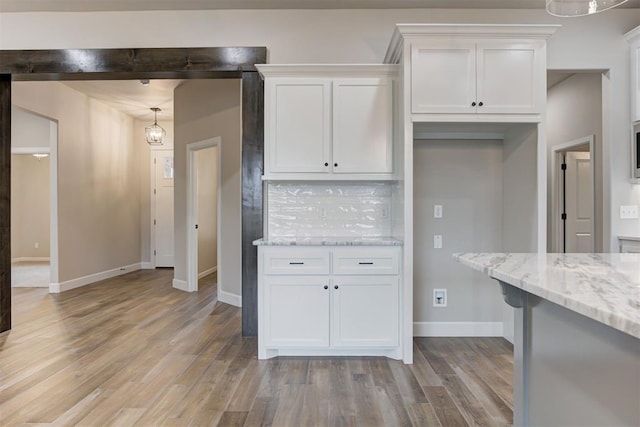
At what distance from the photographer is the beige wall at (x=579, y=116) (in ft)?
13.0

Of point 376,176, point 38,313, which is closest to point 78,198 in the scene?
point 38,313

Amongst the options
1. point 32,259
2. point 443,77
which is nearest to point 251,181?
point 443,77

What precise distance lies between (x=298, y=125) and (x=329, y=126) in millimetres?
251

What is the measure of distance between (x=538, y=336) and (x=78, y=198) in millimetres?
6211

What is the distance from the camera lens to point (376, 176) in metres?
3.04

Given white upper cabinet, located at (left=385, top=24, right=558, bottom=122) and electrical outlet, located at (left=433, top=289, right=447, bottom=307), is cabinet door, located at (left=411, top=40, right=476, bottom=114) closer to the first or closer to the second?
white upper cabinet, located at (left=385, top=24, right=558, bottom=122)

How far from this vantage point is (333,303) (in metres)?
2.81

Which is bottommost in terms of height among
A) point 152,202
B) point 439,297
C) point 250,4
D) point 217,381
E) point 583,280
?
point 217,381

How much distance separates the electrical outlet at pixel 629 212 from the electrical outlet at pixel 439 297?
160cm

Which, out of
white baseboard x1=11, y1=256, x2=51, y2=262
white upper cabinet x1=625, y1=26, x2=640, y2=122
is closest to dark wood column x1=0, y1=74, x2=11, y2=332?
white upper cabinet x1=625, y1=26, x2=640, y2=122

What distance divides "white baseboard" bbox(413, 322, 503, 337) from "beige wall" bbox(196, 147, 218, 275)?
12.4 ft

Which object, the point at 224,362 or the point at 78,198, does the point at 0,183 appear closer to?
the point at 78,198

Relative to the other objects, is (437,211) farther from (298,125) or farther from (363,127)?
(298,125)

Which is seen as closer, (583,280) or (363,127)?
(583,280)
